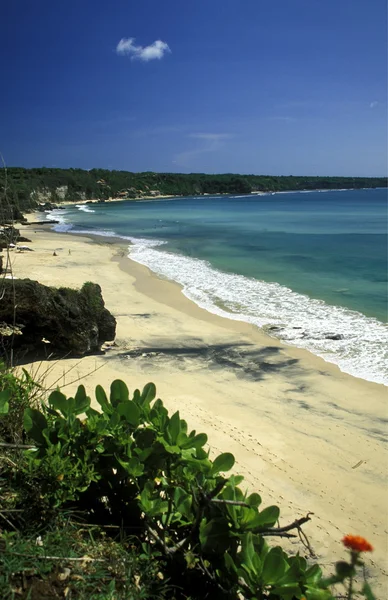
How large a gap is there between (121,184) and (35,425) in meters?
113

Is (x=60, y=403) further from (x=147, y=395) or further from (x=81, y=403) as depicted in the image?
(x=147, y=395)

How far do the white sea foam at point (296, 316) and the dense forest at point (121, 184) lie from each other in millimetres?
36855

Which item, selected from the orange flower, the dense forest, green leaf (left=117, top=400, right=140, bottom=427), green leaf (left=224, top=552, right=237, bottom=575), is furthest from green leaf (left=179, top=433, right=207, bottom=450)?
the dense forest

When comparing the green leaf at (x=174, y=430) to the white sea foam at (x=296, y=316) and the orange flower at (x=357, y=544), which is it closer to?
the orange flower at (x=357, y=544)

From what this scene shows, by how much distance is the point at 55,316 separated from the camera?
22.0 ft

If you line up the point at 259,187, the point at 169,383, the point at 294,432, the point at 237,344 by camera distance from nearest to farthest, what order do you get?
the point at 294,432 → the point at 169,383 → the point at 237,344 → the point at 259,187

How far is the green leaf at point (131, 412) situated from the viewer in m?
2.17

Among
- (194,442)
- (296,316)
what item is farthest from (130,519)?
(296,316)

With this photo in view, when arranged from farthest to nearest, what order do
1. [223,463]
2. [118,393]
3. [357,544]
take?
[118,393] < [223,463] < [357,544]

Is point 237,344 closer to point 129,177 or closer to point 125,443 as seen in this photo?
point 125,443

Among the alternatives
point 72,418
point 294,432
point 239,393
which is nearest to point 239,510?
point 72,418

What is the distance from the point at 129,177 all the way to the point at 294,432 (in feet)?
409

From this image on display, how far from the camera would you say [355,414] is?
6051 millimetres

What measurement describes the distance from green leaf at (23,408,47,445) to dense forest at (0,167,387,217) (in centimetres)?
4837
